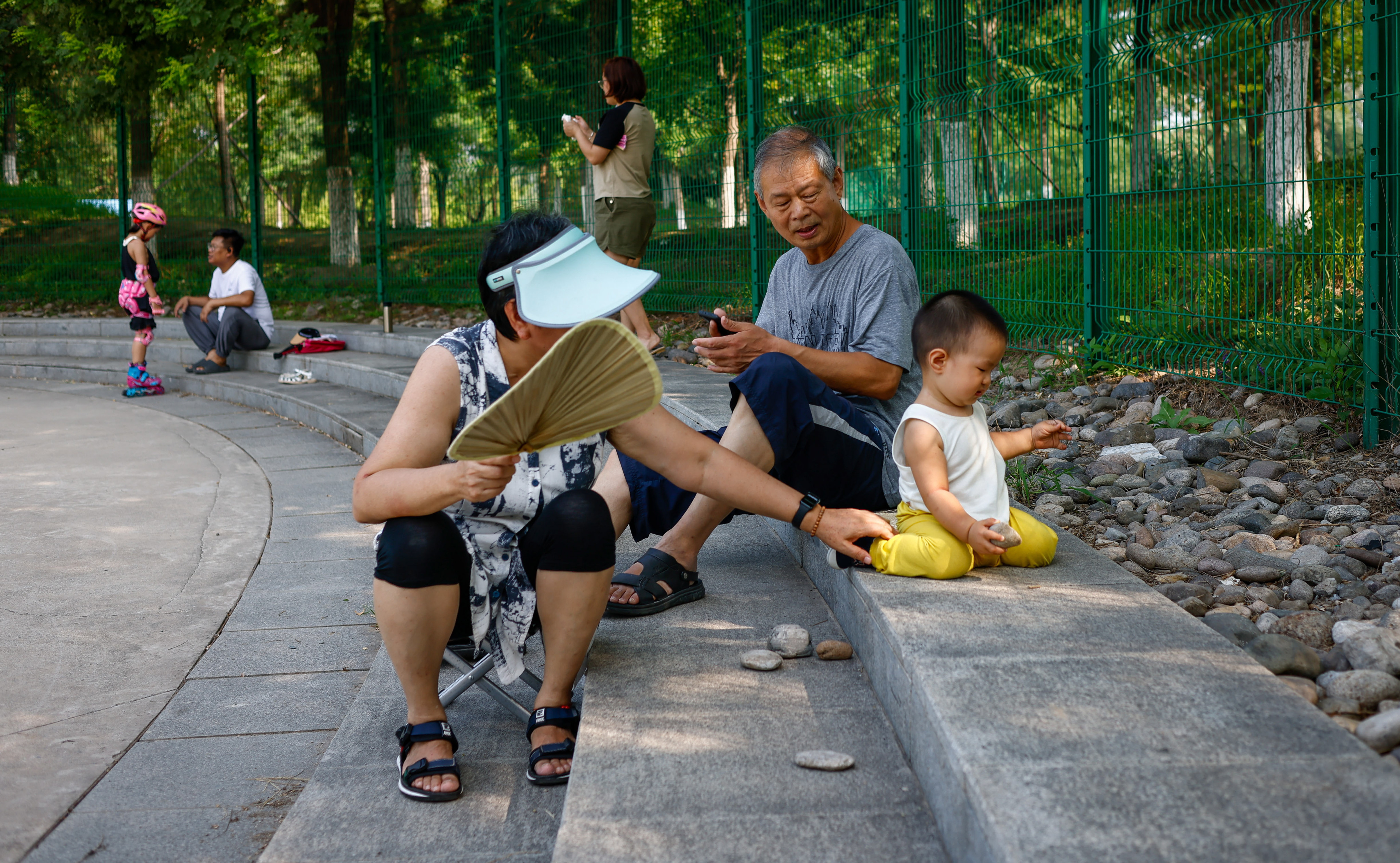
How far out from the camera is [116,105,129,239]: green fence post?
13.3m

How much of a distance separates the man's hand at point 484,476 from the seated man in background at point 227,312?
8660 mm

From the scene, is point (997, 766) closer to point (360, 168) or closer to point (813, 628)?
point (813, 628)

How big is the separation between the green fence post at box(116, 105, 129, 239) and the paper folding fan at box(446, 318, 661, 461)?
1318 centimetres

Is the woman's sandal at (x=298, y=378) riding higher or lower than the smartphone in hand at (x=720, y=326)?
lower

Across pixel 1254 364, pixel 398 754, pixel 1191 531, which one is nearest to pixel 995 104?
pixel 1254 364

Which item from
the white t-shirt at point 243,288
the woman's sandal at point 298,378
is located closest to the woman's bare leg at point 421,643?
the woman's sandal at point 298,378

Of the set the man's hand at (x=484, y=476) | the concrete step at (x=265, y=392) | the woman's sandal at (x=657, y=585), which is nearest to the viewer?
the man's hand at (x=484, y=476)

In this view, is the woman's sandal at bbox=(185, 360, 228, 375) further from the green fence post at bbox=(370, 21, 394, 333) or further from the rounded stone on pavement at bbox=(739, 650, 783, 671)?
the rounded stone on pavement at bbox=(739, 650, 783, 671)

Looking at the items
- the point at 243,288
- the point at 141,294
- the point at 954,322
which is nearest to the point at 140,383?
the point at 141,294

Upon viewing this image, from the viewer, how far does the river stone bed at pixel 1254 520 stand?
2355mm

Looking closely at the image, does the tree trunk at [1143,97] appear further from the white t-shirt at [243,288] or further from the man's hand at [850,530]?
the white t-shirt at [243,288]

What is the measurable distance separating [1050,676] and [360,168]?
10.3 m

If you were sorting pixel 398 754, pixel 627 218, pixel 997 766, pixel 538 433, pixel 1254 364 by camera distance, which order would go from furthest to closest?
pixel 627 218
pixel 1254 364
pixel 398 754
pixel 538 433
pixel 997 766

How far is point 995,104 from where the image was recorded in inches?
241
